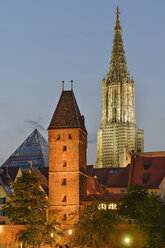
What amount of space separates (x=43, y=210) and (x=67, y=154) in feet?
37.3

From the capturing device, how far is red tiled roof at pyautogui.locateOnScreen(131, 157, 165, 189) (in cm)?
9631

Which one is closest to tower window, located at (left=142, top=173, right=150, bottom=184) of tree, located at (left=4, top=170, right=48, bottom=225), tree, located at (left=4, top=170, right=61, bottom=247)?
tree, located at (left=4, top=170, right=61, bottom=247)

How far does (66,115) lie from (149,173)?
19.7 meters

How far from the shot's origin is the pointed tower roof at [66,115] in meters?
91.1

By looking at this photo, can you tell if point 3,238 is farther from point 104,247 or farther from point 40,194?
point 104,247

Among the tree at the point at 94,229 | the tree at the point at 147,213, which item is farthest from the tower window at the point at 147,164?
the tree at the point at 94,229

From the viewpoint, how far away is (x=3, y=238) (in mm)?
82312

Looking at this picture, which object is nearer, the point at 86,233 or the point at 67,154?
the point at 86,233

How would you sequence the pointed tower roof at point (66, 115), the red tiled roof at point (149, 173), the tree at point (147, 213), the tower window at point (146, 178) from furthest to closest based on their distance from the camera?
the tower window at point (146, 178), the red tiled roof at point (149, 173), the pointed tower roof at point (66, 115), the tree at point (147, 213)

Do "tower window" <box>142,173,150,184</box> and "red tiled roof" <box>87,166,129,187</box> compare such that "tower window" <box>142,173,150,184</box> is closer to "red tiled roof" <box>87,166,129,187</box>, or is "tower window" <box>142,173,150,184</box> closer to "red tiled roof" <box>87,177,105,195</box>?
"red tiled roof" <box>87,166,129,187</box>

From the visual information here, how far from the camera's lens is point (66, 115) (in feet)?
303

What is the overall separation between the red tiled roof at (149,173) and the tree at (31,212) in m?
20.3

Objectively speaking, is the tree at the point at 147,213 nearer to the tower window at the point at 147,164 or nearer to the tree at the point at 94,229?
the tree at the point at 94,229

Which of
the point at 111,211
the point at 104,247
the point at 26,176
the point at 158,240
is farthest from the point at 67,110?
the point at 158,240
